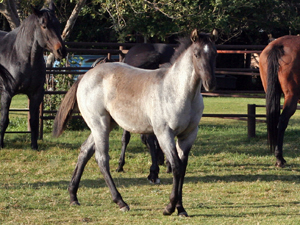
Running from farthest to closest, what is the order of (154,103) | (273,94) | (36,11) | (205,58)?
(273,94)
(36,11)
(154,103)
(205,58)

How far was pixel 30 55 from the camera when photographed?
7.62 meters

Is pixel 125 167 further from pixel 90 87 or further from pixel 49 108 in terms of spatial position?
pixel 49 108

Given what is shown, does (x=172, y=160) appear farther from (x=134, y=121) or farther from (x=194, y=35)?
(x=194, y=35)

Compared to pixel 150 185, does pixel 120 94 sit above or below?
above

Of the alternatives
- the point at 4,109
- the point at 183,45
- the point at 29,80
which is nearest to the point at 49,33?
the point at 29,80

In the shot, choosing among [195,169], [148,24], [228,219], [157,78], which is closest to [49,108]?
[195,169]

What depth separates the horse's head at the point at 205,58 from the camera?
4.25 meters

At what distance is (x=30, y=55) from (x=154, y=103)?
356cm

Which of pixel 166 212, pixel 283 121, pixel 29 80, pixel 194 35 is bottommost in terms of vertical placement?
pixel 283 121

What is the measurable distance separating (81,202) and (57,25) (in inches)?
120

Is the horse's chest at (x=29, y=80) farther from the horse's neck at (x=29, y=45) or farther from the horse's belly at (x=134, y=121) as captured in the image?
the horse's belly at (x=134, y=121)

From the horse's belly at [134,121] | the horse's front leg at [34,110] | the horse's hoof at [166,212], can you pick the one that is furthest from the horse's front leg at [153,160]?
the horse's front leg at [34,110]

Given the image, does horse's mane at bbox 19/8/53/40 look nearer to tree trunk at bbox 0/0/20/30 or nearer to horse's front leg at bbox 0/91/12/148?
horse's front leg at bbox 0/91/12/148

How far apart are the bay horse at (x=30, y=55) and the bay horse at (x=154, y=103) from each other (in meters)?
2.15
